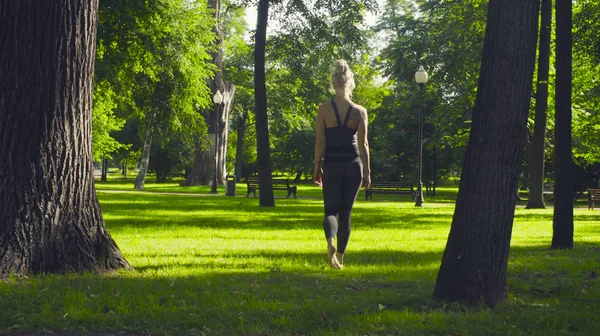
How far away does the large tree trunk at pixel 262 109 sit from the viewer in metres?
22.6

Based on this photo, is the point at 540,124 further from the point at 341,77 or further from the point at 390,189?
the point at 341,77

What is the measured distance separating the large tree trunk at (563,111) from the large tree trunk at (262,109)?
1214 centimetres

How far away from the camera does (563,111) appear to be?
1096 cm

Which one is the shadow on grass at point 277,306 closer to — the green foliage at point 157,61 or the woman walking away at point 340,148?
the woman walking away at point 340,148

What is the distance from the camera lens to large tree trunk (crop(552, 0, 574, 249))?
10961 millimetres

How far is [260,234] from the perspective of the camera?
13609 millimetres

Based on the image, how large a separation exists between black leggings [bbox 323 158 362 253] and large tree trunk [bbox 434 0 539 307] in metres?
2.05

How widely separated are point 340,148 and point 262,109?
1481 cm

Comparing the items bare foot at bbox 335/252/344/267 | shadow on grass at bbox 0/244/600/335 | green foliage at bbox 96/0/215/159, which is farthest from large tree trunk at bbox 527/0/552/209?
shadow on grass at bbox 0/244/600/335

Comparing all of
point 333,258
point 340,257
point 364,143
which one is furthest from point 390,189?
point 364,143

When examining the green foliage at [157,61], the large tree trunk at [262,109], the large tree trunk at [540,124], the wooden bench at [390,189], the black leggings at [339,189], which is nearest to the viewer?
the black leggings at [339,189]

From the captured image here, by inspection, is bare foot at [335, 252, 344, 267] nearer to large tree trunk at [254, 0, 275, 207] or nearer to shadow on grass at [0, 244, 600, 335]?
shadow on grass at [0, 244, 600, 335]

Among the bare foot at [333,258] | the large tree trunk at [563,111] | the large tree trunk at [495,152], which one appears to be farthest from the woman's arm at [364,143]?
the large tree trunk at [563,111]

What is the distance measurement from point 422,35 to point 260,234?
33.7 meters
